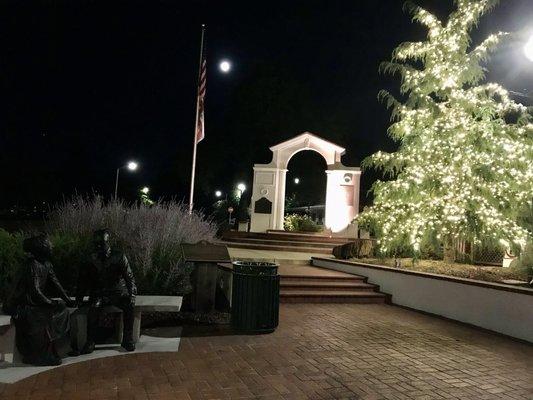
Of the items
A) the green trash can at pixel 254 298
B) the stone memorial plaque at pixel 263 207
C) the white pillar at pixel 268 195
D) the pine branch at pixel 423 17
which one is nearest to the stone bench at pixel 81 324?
the green trash can at pixel 254 298

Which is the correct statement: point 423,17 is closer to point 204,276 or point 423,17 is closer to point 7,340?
point 204,276

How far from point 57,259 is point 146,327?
1792 mm

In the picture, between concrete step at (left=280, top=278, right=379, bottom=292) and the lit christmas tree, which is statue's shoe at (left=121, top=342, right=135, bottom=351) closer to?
concrete step at (left=280, top=278, right=379, bottom=292)

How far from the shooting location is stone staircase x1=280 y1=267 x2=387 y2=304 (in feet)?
31.9

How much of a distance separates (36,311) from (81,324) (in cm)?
69

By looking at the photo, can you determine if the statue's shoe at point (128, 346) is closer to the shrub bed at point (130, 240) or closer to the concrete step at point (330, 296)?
the shrub bed at point (130, 240)

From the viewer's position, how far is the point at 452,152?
1116 cm

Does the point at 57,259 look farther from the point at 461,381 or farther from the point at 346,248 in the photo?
the point at 346,248

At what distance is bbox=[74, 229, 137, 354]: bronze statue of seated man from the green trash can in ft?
5.48

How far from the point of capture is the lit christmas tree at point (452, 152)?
10695 millimetres

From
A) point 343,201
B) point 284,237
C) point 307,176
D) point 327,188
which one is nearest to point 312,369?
point 284,237

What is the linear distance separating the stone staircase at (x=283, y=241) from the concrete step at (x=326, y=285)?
A: 630 centimetres

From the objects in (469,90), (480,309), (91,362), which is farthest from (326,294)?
(469,90)

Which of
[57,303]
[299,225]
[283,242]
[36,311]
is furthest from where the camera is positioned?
[299,225]
